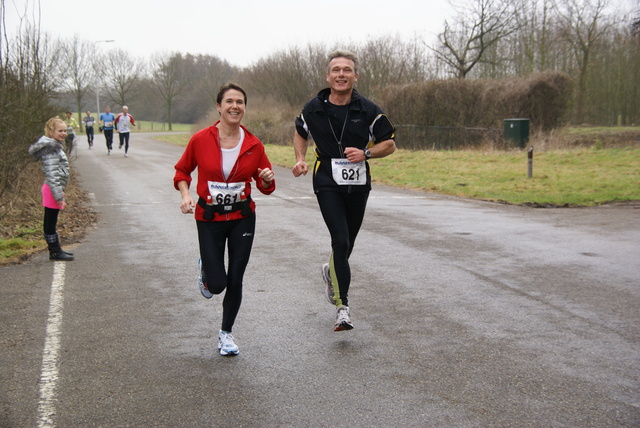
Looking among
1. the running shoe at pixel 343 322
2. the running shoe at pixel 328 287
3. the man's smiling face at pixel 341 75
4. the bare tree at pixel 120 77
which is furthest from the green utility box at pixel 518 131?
the bare tree at pixel 120 77

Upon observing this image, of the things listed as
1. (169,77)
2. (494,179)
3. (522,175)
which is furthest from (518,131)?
(169,77)

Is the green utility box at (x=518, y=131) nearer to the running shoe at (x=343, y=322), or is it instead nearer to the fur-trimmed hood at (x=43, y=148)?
the fur-trimmed hood at (x=43, y=148)

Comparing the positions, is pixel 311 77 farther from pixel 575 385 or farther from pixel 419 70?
pixel 575 385

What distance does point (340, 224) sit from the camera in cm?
547

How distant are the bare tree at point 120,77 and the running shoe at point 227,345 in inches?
2947

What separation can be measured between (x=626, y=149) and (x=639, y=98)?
22.1 meters

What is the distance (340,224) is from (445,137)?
26.1 metres

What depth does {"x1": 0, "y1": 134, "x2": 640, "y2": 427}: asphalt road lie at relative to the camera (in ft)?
13.1

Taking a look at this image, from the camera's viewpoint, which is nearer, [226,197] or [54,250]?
[226,197]

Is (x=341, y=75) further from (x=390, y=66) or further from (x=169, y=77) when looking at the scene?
(x=169, y=77)

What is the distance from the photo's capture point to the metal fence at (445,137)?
29.1m

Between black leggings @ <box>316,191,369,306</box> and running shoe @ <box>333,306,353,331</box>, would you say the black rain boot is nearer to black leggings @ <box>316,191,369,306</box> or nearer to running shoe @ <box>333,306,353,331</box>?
black leggings @ <box>316,191,369,306</box>

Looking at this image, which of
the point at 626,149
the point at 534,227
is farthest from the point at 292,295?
the point at 626,149

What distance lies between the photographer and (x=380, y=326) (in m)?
5.71
